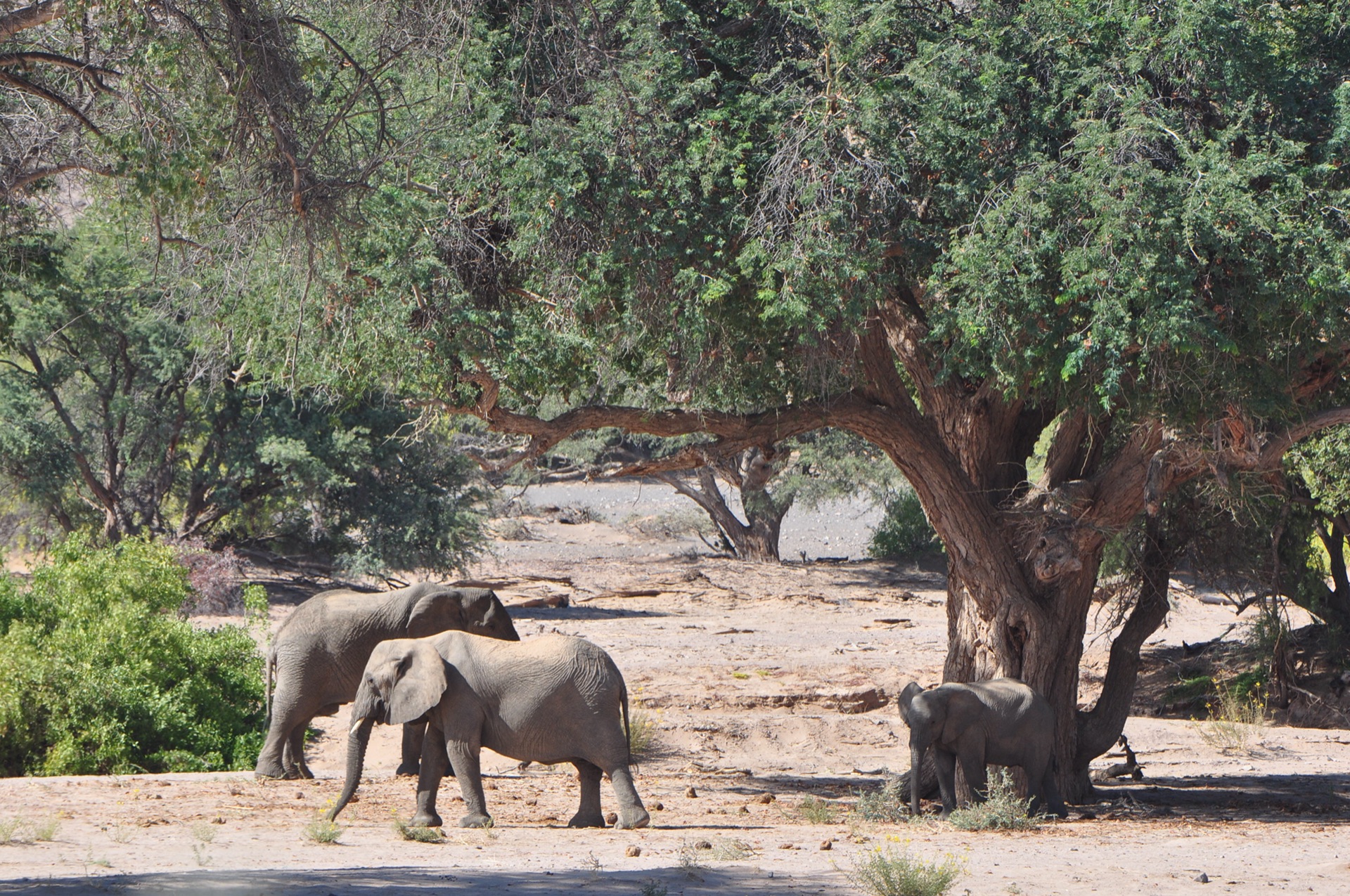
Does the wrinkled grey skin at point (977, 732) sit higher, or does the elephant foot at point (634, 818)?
the wrinkled grey skin at point (977, 732)

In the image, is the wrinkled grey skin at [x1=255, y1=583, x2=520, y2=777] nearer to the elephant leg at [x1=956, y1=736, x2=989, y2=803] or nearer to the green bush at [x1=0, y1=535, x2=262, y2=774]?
the green bush at [x1=0, y1=535, x2=262, y2=774]

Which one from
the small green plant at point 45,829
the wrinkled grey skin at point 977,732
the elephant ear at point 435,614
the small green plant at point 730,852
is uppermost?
the elephant ear at point 435,614

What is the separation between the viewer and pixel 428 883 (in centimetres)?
767

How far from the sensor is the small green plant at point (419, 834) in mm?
9531

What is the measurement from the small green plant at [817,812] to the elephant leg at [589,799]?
5.99 feet

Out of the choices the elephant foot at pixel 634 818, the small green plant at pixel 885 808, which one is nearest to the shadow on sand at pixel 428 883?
the elephant foot at pixel 634 818

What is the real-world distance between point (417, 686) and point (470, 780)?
0.76 meters

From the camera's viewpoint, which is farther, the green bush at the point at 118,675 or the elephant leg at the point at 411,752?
the green bush at the point at 118,675

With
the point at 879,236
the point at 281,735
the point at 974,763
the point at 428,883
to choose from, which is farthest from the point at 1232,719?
the point at 428,883

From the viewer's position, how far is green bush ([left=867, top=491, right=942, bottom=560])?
3303cm

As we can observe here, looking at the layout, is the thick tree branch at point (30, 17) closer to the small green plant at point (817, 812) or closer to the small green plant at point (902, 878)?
the small green plant at point (902, 878)

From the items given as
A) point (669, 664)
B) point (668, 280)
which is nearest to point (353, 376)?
point (668, 280)

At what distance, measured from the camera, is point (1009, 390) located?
1044cm

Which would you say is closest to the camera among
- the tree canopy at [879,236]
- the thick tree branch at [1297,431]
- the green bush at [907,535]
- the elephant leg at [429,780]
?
the tree canopy at [879,236]
